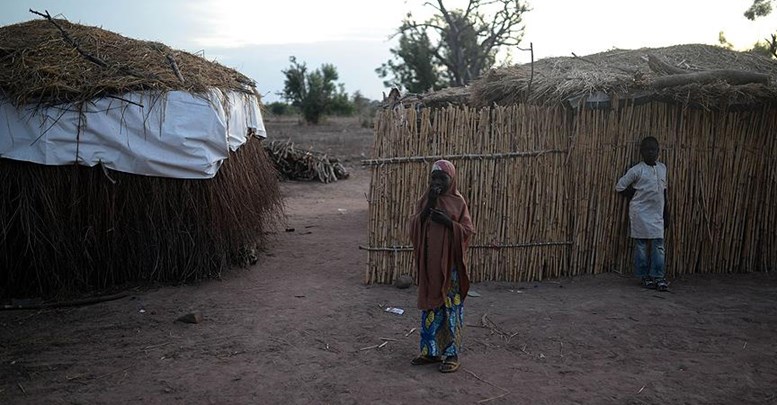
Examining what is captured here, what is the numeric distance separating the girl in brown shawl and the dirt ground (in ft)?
0.63

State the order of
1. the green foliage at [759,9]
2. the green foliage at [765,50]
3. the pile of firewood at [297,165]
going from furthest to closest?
the pile of firewood at [297,165], the green foliage at [759,9], the green foliage at [765,50]

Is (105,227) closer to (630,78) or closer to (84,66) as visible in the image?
(84,66)

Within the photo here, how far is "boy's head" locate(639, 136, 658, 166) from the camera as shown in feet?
19.6

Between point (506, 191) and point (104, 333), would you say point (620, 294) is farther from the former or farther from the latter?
point (104, 333)

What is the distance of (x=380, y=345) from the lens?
15.3 ft

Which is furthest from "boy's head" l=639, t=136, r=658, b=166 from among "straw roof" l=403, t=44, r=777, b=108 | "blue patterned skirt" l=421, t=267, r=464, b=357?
"blue patterned skirt" l=421, t=267, r=464, b=357

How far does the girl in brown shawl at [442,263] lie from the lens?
405 centimetres

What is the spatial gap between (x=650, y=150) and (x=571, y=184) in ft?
2.53

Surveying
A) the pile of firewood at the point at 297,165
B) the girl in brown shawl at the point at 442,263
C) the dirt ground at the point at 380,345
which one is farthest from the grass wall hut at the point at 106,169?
the pile of firewood at the point at 297,165

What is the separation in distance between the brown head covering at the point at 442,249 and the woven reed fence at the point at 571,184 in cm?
192

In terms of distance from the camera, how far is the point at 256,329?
16.4 feet

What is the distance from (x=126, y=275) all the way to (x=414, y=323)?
9.46ft

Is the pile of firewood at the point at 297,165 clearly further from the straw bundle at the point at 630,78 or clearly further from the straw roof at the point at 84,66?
the straw bundle at the point at 630,78

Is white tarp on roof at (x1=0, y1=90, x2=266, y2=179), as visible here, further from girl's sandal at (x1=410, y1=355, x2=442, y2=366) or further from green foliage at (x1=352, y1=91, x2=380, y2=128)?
green foliage at (x1=352, y1=91, x2=380, y2=128)
